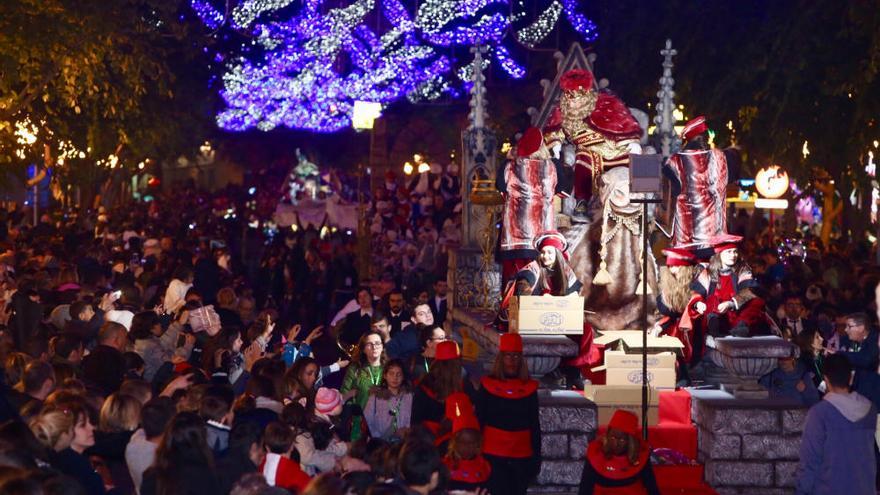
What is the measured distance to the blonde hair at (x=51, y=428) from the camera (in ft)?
30.9

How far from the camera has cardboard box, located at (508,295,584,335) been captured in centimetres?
1499

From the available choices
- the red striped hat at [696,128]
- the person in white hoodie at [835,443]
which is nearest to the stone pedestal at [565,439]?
the person in white hoodie at [835,443]

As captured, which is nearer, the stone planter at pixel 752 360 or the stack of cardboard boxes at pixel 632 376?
the stone planter at pixel 752 360

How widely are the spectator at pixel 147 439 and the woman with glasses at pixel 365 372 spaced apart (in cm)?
357

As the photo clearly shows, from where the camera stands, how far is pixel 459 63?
47188 millimetres

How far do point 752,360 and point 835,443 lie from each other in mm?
3055

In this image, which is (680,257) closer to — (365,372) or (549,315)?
(549,315)

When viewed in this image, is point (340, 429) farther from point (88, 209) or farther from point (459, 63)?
point (88, 209)

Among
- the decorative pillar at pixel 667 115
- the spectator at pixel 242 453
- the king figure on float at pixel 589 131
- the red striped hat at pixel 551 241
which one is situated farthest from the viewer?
the decorative pillar at pixel 667 115

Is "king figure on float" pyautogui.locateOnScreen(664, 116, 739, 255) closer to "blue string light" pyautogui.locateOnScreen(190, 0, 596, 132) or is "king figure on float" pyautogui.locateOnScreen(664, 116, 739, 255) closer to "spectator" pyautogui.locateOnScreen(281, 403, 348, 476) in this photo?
"spectator" pyautogui.locateOnScreen(281, 403, 348, 476)

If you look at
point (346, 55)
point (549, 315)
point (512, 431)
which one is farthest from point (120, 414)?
point (346, 55)

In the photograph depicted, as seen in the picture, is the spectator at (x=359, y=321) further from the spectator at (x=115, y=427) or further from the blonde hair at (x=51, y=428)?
the blonde hair at (x=51, y=428)

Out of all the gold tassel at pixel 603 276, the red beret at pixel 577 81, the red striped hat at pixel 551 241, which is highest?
the red beret at pixel 577 81

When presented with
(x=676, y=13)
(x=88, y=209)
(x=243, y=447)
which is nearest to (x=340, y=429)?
(x=243, y=447)
